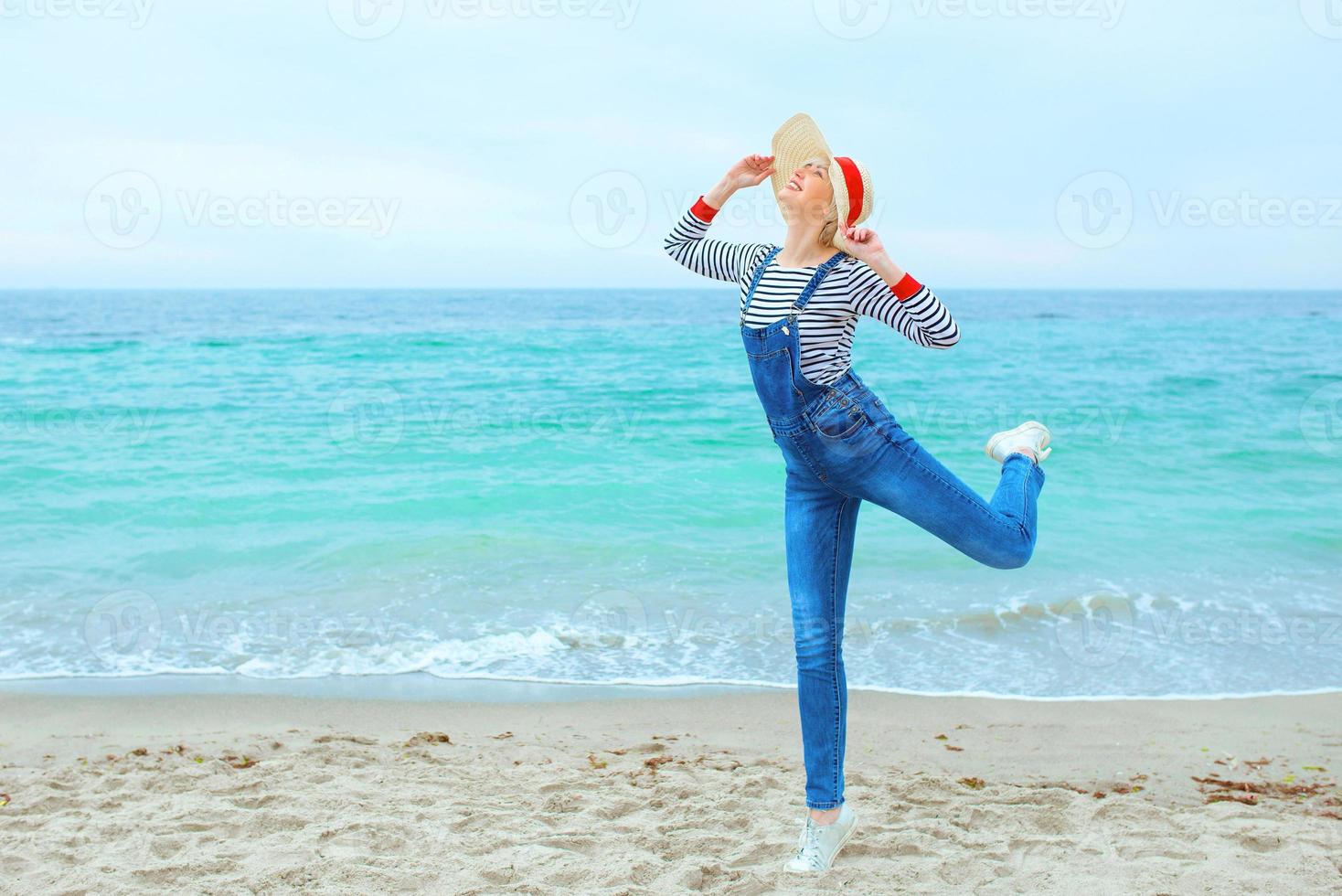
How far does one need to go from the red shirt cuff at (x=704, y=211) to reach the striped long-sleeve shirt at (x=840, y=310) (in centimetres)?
42

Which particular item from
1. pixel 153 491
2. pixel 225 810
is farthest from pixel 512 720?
pixel 153 491

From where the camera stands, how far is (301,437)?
1447cm

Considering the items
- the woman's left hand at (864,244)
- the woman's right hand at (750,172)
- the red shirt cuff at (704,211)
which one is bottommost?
the woman's left hand at (864,244)

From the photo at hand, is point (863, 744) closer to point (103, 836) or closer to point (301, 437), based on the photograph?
point (103, 836)

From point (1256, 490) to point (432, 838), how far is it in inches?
439

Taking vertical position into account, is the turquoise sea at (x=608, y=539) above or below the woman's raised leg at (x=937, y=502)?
below

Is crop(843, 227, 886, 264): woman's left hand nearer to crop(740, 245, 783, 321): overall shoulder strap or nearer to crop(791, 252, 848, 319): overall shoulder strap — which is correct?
crop(791, 252, 848, 319): overall shoulder strap

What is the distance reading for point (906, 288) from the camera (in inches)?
114

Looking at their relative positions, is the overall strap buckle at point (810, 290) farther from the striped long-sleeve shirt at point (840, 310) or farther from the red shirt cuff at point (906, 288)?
the red shirt cuff at point (906, 288)

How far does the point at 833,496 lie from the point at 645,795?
174 cm

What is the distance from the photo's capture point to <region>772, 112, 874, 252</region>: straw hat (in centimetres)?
302

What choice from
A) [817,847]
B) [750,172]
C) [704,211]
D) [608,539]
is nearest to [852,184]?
[750,172]

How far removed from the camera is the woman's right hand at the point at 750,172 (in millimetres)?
3434

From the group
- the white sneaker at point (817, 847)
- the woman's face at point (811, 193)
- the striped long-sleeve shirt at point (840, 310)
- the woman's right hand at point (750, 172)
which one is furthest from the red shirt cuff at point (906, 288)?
the white sneaker at point (817, 847)
